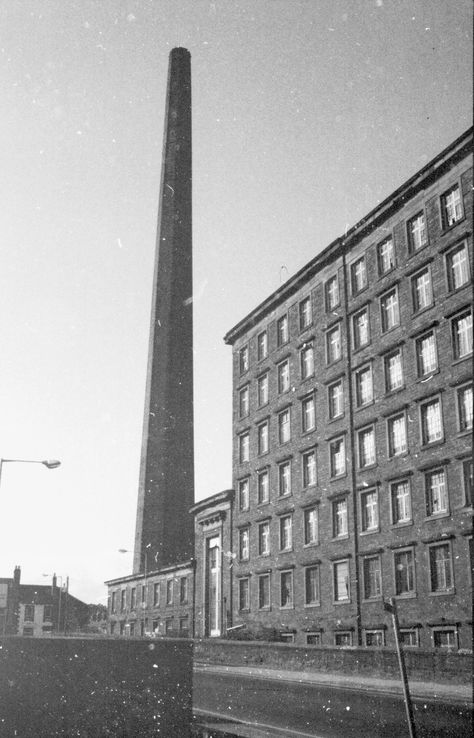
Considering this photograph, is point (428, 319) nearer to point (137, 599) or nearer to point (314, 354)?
point (314, 354)

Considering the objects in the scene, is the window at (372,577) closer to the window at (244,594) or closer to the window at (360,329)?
the window at (360,329)

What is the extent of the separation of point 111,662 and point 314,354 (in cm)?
3743

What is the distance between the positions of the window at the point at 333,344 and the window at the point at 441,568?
12.1 meters

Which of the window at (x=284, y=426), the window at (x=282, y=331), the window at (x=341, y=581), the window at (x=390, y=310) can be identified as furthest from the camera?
the window at (x=282, y=331)

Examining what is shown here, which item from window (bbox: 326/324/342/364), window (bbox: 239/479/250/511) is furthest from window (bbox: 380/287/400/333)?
window (bbox: 239/479/250/511)

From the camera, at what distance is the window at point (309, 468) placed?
39531mm

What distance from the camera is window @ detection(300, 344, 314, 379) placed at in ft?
137

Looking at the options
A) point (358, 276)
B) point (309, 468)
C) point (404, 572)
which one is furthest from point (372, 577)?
point (358, 276)

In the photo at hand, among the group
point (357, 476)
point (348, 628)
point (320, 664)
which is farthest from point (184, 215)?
point (320, 664)

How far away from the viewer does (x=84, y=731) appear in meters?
4.53

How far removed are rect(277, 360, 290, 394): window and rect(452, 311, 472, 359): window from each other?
43.1ft

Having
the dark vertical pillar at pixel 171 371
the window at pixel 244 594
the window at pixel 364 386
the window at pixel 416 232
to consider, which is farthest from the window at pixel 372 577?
the dark vertical pillar at pixel 171 371

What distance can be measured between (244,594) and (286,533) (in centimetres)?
713

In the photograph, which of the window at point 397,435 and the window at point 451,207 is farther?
the window at point 397,435
